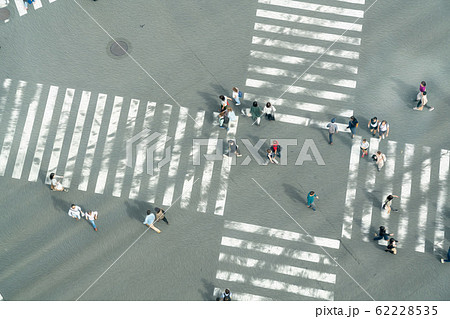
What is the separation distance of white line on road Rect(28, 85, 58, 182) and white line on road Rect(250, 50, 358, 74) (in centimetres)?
1312

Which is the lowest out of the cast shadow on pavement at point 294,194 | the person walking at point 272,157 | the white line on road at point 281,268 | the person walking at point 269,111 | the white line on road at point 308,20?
the white line on road at point 281,268

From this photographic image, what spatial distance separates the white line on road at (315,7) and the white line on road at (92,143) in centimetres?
1271

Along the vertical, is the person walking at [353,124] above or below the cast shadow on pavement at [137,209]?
above

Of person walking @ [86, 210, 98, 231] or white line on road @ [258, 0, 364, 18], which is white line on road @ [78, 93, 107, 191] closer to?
person walking @ [86, 210, 98, 231]

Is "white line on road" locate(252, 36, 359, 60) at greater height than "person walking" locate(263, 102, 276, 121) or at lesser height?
greater

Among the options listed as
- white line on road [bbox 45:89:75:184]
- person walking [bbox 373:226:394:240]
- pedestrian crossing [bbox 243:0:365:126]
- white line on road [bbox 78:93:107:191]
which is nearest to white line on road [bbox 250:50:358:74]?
pedestrian crossing [bbox 243:0:365:126]

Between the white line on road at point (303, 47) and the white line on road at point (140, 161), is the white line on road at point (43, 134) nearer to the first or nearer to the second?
the white line on road at point (140, 161)

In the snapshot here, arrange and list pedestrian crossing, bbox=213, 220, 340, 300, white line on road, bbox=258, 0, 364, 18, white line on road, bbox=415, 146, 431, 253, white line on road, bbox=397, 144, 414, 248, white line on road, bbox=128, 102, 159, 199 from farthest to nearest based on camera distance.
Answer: white line on road, bbox=258, 0, 364, 18 < white line on road, bbox=128, 102, 159, 199 < white line on road, bbox=397, 144, 414, 248 < white line on road, bbox=415, 146, 431, 253 < pedestrian crossing, bbox=213, 220, 340, 300

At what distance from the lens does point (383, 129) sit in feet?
86.6

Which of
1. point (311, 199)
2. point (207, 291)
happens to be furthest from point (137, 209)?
point (311, 199)

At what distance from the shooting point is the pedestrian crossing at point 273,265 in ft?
80.7

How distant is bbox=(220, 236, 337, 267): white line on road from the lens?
2506 centimetres

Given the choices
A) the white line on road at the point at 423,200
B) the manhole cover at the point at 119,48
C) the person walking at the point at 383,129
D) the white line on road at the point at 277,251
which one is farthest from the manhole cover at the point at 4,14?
the white line on road at the point at 423,200

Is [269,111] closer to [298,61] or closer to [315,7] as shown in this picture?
[298,61]
